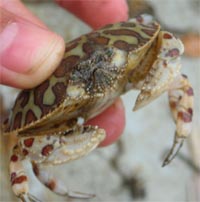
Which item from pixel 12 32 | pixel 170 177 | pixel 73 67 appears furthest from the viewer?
pixel 170 177

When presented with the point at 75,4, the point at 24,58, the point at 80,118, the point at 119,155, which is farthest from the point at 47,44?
the point at 119,155

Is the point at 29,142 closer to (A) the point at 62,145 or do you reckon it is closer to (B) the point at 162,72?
(A) the point at 62,145

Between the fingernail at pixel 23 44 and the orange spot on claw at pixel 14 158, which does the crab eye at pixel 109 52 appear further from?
the orange spot on claw at pixel 14 158

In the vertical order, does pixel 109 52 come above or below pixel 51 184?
above

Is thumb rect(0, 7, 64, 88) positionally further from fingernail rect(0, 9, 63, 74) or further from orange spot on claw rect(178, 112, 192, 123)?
orange spot on claw rect(178, 112, 192, 123)

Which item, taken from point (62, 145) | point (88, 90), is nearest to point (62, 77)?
point (88, 90)

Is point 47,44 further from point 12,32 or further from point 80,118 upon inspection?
point 80,118
